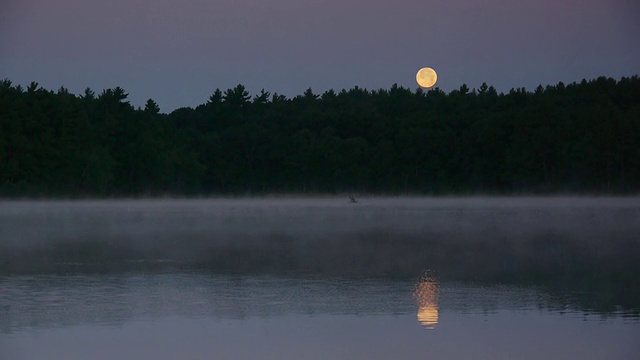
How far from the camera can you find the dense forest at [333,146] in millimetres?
68125

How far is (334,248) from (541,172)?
5497 centimetres

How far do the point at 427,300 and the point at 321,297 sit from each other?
1.54m

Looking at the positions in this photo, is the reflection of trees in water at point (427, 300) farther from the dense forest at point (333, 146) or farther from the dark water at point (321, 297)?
the dense forest at point (333, 146)

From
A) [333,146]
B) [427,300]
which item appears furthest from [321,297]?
[333,146]

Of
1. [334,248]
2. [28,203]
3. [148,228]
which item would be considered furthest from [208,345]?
[28,203]

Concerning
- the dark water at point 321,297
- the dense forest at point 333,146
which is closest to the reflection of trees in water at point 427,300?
the dark water at point 321,297

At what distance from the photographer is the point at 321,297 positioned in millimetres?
15148

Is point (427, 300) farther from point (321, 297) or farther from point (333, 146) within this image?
point (333, 146)

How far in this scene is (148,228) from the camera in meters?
33.8

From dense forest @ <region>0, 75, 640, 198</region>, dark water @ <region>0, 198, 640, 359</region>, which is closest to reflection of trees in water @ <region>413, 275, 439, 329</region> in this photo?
dark water @ <region>0, 198, 640, 359</region>

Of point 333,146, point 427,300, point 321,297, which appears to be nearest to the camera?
point 427,300

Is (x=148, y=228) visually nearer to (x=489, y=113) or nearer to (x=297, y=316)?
(x=297, y=316)

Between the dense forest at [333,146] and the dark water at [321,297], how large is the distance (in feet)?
136

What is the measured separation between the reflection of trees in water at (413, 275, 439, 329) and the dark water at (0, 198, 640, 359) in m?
0.03
